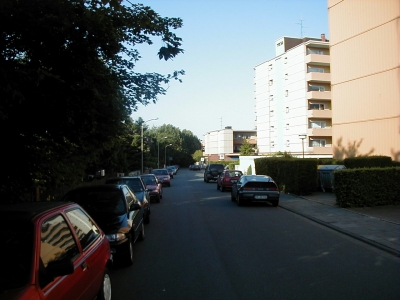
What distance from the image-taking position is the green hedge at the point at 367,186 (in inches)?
614

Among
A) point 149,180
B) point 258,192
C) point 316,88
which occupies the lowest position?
point 258,192

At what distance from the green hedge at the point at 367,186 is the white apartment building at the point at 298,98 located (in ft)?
98.7

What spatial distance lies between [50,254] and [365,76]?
107ft

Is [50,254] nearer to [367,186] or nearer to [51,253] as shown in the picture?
[51,253]

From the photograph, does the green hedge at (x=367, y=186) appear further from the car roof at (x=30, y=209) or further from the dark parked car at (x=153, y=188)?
the car roof at (x=30, y=209)

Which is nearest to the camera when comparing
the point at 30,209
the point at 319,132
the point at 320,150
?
the point at 30,209

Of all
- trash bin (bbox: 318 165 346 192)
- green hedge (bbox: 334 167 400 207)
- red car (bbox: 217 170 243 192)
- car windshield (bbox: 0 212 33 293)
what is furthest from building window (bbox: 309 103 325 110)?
car windshield (bbox: 0 212 33 293)

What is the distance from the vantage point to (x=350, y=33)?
1316 inches

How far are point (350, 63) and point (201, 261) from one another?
1207 inches

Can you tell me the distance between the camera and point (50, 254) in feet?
12.1

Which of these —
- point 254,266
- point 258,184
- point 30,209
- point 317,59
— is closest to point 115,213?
point 254,266

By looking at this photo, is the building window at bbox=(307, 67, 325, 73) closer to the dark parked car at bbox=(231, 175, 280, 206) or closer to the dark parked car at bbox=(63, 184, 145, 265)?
the dark parked car at bbox=(231, 175, 280, 206)

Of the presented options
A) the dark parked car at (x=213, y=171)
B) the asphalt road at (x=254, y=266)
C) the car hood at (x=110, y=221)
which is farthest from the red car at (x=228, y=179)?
the car hood at (x=110, y=221)

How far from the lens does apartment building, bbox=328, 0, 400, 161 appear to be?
2936 cm
